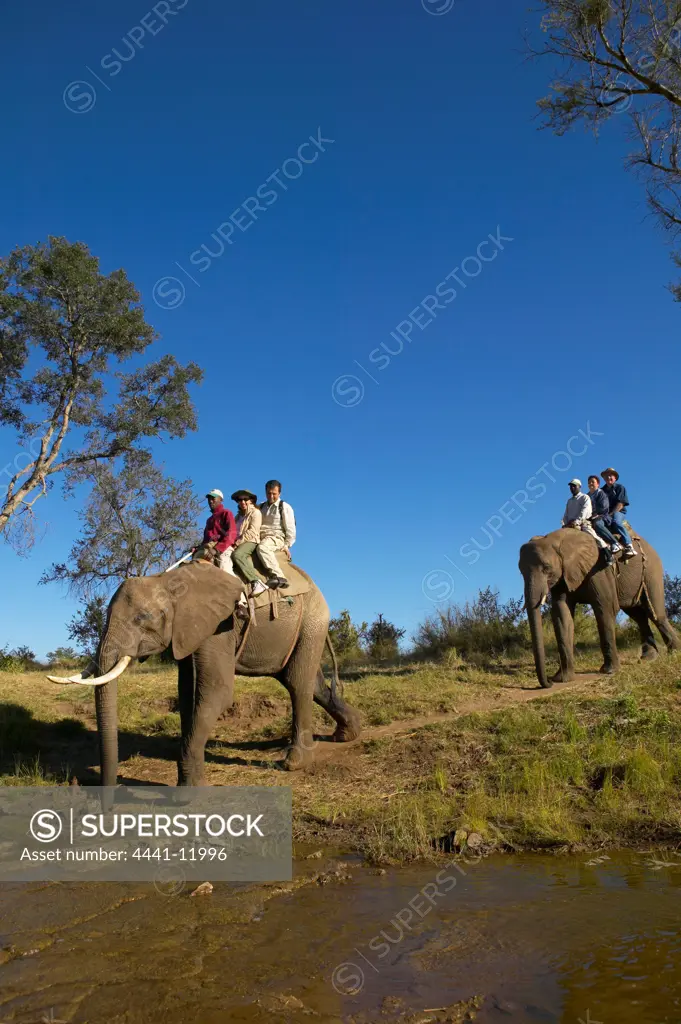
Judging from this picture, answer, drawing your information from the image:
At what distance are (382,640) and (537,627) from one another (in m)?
9.77

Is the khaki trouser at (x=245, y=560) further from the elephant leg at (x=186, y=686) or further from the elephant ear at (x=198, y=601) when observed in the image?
the elephant leg at (x=186, y=686)

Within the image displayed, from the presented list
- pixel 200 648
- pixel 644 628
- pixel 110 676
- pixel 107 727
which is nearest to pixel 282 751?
pixel 200 648

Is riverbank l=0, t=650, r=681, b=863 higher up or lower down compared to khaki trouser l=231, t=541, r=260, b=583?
lower down

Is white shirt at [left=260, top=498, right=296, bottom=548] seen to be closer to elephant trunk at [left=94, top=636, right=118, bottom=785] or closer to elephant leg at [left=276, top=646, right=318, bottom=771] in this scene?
elephant leg at [left=276, top=646, right=318, bottom=771]

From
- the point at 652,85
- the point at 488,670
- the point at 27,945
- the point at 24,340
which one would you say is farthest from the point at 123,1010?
the point at 24,340

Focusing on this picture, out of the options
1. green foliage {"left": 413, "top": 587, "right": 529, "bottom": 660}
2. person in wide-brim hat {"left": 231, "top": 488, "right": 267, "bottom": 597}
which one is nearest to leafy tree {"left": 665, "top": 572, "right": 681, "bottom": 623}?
green foliage {"left": 413, "top": 587, "right": 529, "bottom": 660}

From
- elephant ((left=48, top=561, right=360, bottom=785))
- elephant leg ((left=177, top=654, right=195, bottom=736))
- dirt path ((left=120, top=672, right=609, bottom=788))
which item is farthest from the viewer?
dirt path ((left=120, top=672, right=609, bottom=788))

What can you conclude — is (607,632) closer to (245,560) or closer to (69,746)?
(245,560)

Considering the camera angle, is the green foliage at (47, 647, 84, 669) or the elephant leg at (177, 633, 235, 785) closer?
the elephant leg at (177, 633, 235, 785)

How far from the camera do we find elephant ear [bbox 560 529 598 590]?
1462 cm

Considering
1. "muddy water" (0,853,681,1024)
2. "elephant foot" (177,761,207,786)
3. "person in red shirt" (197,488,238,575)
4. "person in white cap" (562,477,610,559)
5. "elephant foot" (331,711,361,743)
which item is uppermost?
"person in white cap" (562,477,610,559)

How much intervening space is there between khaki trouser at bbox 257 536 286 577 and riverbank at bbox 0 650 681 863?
259 cm

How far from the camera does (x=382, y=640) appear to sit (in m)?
23.0

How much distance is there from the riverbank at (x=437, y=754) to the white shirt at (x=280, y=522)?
303 centimetres
